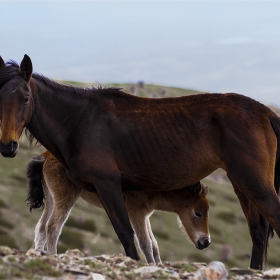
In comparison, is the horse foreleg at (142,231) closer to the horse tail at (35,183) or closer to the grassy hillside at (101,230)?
the horse tail at (35,183)

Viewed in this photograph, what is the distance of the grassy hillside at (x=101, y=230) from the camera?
74.3m

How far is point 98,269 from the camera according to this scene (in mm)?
9945

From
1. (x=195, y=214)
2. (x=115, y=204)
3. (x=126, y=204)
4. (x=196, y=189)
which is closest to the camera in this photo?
(x=115, y=204)

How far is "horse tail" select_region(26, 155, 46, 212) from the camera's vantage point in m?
16.7

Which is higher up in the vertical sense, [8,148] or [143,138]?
Answer: [143,138]


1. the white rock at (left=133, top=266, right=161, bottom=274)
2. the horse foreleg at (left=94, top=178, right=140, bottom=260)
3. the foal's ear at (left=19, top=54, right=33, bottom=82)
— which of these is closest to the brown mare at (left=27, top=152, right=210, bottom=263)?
the horse foreleg at (left=94, top=178, right=140, bottom=260)

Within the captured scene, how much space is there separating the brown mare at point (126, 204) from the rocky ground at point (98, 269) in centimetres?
419

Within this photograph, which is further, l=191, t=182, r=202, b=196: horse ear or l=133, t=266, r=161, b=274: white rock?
l=191, t=182, r=202, b=196: horse ear

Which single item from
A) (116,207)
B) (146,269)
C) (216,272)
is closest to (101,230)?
(116,207)

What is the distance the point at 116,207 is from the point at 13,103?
2.77 m

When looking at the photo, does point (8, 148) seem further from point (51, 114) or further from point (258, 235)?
point (258, 235)

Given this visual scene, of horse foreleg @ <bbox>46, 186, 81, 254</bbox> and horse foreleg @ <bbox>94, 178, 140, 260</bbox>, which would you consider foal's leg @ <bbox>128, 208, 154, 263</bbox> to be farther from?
horse foreleg @ <bbox>94, 178, 140, 260</bbox>

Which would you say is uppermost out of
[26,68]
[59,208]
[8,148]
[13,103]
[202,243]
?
[26,68]

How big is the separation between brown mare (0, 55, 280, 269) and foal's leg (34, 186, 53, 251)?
3670 millimetres
